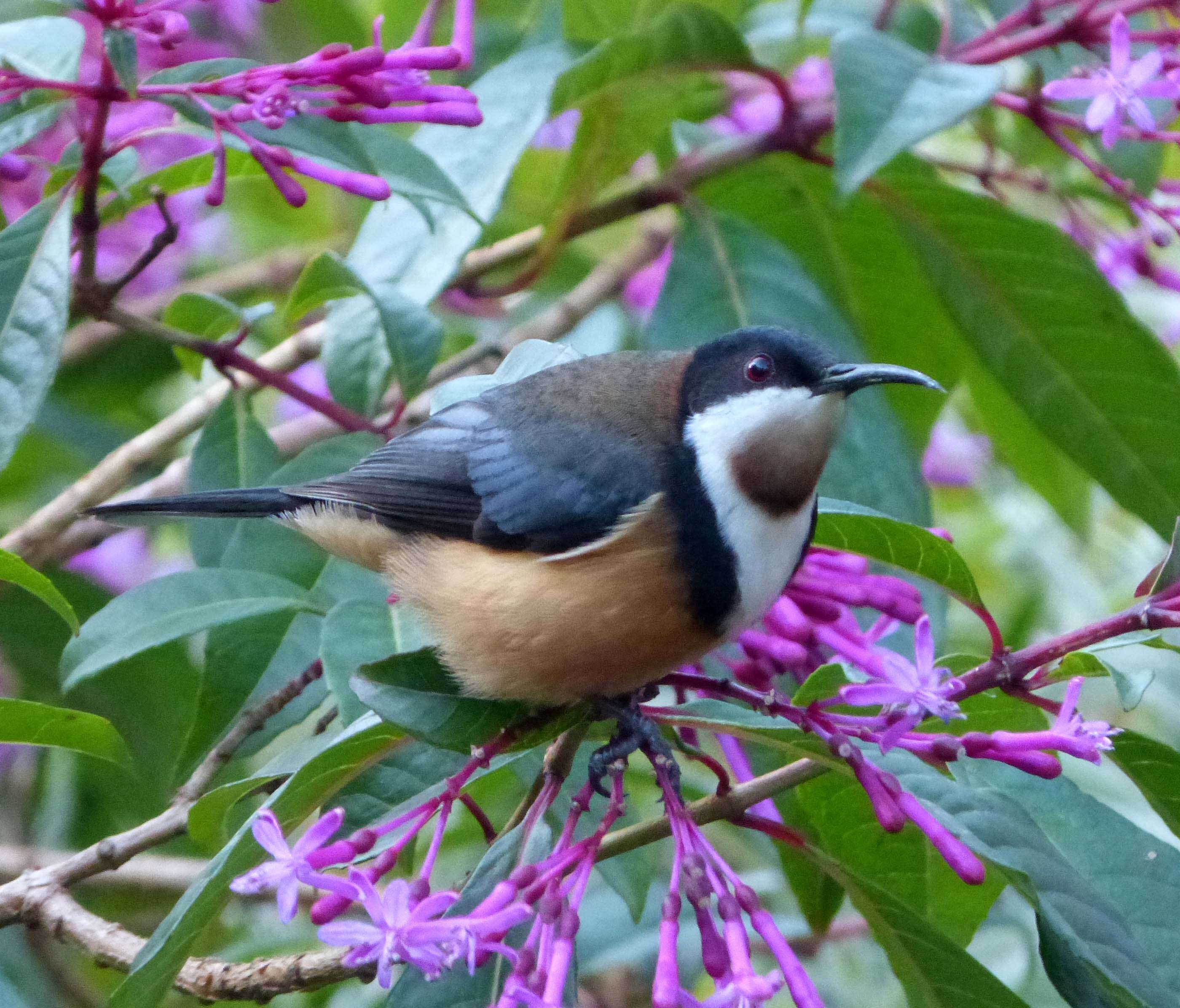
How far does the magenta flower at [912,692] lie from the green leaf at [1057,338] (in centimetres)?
139

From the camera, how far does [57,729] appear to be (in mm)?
2193

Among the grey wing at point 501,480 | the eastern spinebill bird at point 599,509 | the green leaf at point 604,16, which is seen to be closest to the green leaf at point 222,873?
the eastern spinebill bird at point 599,509

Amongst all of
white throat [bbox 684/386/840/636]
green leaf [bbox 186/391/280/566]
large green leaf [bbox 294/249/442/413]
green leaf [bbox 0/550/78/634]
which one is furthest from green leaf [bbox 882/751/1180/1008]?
green leaf [bbox 186/391/280/566]

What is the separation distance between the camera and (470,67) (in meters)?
3.62

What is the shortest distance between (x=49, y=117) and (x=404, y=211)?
967 millimetres

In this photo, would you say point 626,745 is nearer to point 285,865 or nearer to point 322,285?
point 285,865

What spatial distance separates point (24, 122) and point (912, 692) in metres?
1.73

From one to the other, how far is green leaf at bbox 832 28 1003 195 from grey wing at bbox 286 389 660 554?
2.10 ft

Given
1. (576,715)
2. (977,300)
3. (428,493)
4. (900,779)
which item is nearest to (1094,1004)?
(900,779)

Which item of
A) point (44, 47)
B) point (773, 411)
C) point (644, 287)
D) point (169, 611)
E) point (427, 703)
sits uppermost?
point (44, 47)

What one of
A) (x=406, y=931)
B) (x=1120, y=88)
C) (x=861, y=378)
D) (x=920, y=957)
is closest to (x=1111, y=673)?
(x=920, y=957)

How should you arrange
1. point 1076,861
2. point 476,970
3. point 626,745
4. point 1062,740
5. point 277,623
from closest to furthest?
point 1062,740 < point 476,970 < point 626,745 < point 1076,861 < point 277,623

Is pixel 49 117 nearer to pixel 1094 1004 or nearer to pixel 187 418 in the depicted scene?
pixel 187 418

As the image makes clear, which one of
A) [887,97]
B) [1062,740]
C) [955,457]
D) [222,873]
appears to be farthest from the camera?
[955,457]
